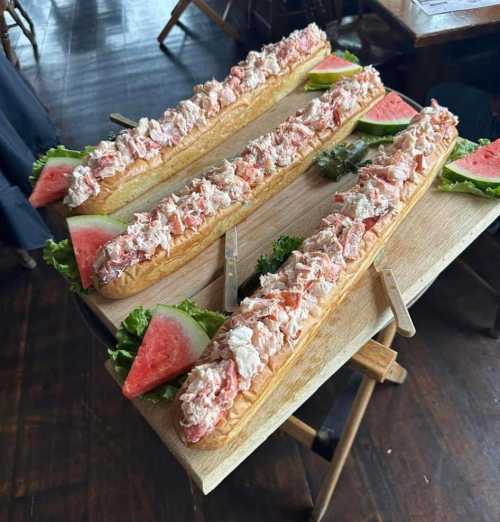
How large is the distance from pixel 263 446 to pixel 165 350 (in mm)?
1235

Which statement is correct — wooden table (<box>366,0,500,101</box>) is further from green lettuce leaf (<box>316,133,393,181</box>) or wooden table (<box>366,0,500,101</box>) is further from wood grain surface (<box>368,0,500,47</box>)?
green lettuce leaf (<box>316,133,393,181</box>)

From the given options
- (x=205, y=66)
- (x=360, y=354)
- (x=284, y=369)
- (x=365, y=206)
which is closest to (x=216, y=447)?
(x=284, y=369)

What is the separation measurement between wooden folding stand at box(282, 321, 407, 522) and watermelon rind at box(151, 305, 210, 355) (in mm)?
533

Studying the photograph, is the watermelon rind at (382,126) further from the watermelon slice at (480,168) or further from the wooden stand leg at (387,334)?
the wooden stand leg at (387,334)

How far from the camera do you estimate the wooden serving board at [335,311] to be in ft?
4.91

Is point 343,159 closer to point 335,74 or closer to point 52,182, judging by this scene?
point 335,74

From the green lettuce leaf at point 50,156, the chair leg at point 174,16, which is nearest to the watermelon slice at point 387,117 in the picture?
the green lettuce leaf at point 50,156

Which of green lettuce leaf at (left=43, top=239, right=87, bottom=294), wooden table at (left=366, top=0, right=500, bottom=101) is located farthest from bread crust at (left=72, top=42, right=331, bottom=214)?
wooden table at (left=366, top=0, right=500, bottom=101)

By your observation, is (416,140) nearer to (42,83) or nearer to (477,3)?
(477,3)

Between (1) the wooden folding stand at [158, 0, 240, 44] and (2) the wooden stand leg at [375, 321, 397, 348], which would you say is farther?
(1) the wooden folding stand at [158, 0, 240, 44]

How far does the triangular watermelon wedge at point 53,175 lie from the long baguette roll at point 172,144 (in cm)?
16

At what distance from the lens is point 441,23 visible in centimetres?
288

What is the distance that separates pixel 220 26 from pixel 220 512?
5.47m

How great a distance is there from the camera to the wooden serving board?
150 cm
